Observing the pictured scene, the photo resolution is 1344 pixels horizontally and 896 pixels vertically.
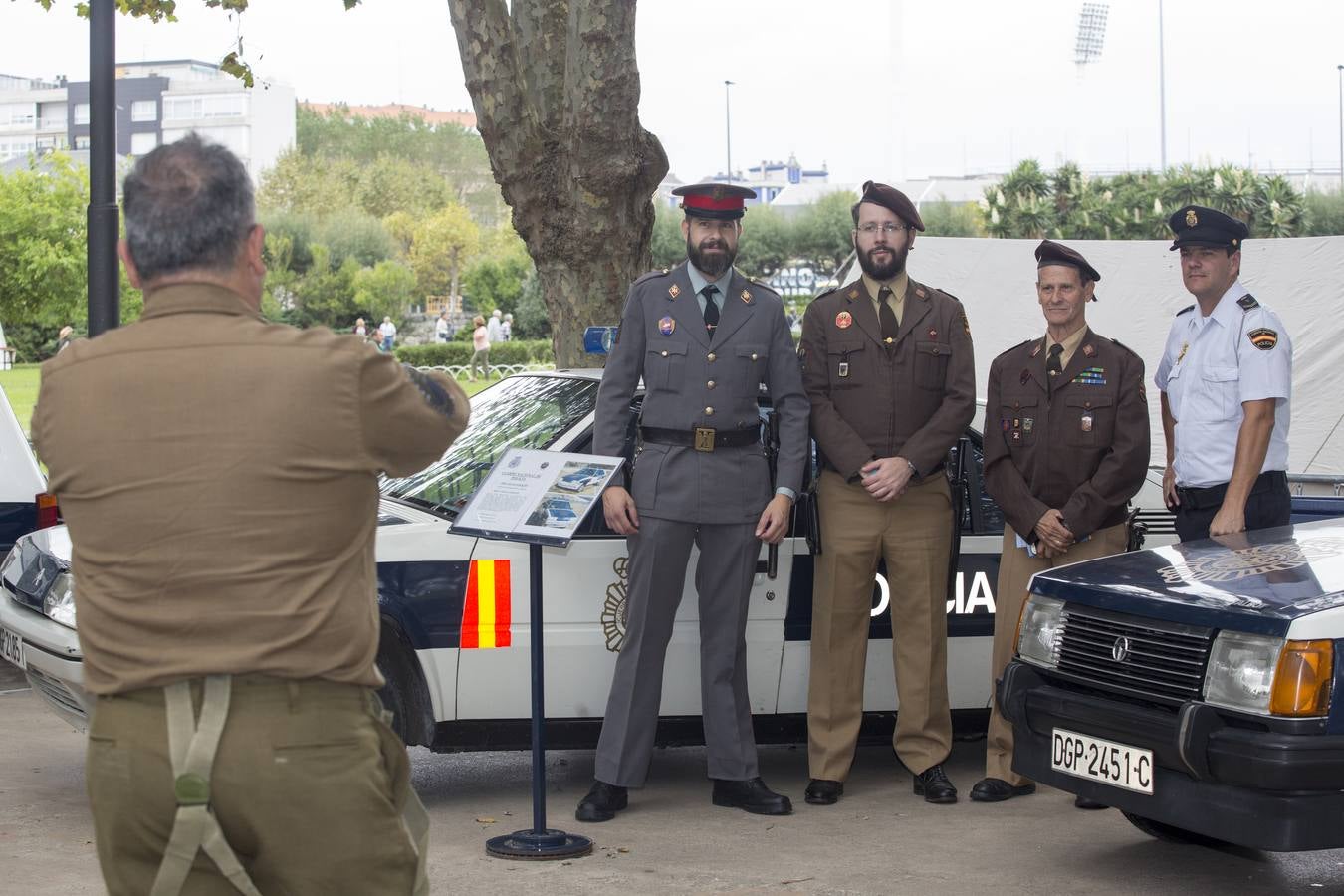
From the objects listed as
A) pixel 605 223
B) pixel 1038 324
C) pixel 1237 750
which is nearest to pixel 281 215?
pixel 1038 324

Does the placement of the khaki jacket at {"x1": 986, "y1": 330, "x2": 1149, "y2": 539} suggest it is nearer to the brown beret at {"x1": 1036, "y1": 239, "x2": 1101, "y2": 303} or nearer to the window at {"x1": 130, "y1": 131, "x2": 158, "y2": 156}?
the brown beret at {"x1": 1036, "y1": 239, "x2": 1101, "y2": 303}

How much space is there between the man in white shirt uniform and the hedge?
39829mm

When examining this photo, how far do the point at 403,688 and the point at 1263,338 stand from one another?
3286mm

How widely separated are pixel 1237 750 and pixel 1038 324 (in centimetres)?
1036

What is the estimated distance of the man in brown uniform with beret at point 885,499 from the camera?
5.93 m

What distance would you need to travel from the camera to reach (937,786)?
6.02 meters

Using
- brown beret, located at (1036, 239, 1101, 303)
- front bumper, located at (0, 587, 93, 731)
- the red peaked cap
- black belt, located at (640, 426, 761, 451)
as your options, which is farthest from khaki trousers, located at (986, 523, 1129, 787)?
front bumper, located at (0, 587, 93, 731)

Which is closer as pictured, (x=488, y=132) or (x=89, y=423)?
(x=89, y=423)

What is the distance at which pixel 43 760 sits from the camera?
674 centimetres

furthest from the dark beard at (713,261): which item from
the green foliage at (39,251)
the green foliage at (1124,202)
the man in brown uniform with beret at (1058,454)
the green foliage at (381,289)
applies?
the green foliage at (381,289)

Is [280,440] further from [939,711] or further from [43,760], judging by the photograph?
[43,760]

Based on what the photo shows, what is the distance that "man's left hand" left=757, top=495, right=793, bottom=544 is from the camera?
573 cm

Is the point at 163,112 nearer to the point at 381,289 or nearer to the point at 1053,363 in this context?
the point at 381,289

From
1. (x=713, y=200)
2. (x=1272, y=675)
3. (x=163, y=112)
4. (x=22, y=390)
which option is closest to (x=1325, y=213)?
(x=22, y=390)
